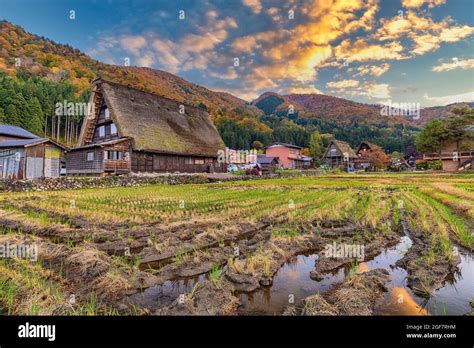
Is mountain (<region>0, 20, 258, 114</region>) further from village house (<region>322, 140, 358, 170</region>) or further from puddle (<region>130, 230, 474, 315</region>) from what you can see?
puddle (<region>130, 230, 474, 315</region>)

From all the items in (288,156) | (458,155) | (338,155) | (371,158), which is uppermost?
(338,155)

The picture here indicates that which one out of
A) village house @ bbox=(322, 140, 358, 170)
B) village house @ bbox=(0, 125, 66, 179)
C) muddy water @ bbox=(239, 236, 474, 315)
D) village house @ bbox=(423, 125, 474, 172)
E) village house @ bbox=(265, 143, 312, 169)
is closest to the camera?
muddy water @ bbox=(239, 236, 474, 315)

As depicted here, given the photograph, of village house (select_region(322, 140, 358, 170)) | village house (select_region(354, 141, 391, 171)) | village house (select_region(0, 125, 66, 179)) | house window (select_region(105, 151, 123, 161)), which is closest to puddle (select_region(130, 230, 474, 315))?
village house (select_region(0, 125, 66, 179))

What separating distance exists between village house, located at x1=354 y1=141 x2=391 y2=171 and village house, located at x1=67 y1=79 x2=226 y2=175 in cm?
4185

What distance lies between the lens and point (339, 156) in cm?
6769

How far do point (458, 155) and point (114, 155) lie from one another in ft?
163

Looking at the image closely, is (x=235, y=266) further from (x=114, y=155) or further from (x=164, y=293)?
(x=114, y=155)

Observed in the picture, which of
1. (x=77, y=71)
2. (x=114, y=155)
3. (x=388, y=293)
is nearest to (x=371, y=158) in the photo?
(x=114, y=155)

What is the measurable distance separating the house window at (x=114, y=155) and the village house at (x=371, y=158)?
2148 inches

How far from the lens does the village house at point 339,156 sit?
66125 mm

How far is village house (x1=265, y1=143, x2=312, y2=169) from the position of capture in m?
68.7

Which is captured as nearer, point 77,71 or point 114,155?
point 114,155

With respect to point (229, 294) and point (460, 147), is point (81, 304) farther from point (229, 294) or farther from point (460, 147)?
point (460, 147)

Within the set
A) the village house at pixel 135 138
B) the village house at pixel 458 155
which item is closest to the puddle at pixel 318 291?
the village house at pixel 135 138
